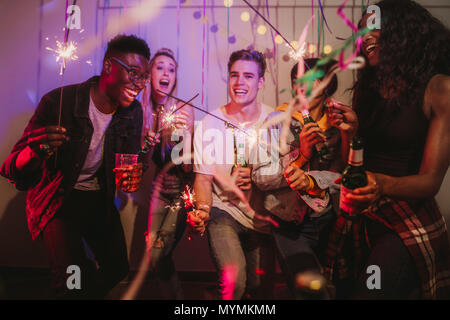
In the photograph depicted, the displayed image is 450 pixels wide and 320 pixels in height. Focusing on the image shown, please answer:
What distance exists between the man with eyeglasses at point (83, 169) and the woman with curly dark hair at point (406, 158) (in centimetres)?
166

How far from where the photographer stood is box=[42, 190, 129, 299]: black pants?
2.02 m

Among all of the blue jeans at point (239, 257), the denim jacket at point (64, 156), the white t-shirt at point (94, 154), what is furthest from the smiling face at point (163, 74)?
the blue jeans at point (239, 257)

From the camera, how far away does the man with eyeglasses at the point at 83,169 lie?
2020 millimetres

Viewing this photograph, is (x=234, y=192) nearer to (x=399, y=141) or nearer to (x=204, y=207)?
(x=204, y=207)

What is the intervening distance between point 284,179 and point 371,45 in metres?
1.07

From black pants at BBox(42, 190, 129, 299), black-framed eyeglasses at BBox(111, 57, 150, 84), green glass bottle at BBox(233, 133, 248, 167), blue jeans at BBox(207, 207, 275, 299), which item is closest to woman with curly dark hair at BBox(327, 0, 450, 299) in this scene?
blue jeans at BBox(207, 207, 275, 299)

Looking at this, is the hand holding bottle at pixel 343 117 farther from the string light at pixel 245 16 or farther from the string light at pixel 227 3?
the string light at pixel 227 3

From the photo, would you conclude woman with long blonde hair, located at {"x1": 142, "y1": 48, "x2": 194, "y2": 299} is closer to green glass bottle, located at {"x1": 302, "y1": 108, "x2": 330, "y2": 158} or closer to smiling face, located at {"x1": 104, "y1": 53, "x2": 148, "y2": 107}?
smiling face, located at {"x1": 104, "y1": 53, "x2": 148, "y2": 107}

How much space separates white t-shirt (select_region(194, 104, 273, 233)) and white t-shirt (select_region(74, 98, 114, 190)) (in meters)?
0.74

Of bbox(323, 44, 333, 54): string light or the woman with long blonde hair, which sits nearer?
the woman with long blonde hair

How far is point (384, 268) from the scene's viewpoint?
1.63m

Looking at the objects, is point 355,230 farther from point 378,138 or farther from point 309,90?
point 309,90

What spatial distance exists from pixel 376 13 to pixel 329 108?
662 millimetres

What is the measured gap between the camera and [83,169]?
7.42 ft
